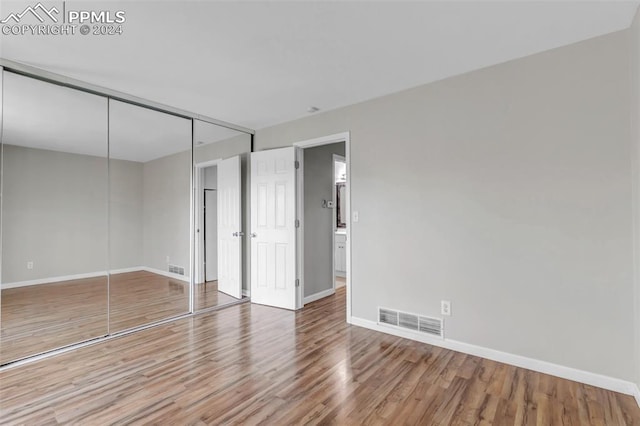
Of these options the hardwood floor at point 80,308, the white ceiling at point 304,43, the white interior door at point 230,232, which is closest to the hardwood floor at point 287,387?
the hardwood floor at point 80,308

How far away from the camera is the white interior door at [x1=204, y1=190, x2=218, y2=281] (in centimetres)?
428

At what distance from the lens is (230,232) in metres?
4.56

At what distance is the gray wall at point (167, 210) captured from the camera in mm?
3516

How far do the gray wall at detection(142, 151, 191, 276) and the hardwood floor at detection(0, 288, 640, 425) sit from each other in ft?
3.17

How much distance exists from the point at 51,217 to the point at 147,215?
85 centimetres

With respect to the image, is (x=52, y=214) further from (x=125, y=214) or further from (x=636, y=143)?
(x=636, y=143)

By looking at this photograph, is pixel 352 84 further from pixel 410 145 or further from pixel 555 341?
pixel 555 341

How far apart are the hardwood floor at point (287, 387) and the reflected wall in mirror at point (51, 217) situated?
0.39 meters

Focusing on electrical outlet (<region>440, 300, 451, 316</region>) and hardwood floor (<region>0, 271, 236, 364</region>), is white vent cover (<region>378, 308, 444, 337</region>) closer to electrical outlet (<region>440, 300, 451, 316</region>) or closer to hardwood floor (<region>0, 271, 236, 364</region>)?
electrical outlet (<region>440, 300, 451, 316</region>)

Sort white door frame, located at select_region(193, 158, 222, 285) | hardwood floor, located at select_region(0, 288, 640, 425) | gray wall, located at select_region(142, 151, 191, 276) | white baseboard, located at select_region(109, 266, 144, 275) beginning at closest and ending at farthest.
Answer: hardwood floor, located at select_region(0, 288, 640, 425), white baseboard, located at select_region(109, 266, 144, 275), gray wall, located at select_region(142, 151, 191, 276), white door frame, located at select_region(193, 158, 222, 285)

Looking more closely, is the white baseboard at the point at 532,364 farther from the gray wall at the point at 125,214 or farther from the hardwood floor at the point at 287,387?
the gray wall at the point at 125,214

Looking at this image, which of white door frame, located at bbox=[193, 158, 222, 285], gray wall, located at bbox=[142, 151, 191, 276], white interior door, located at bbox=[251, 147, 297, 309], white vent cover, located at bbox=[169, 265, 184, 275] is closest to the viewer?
gray wall, located at bbox=[142, 151, 191, 276]

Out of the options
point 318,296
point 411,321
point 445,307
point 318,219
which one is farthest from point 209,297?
point 445,307

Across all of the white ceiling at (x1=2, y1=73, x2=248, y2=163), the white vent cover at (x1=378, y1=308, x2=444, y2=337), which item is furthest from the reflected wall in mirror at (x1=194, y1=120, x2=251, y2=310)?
the white vent cover at (x1=378, y1=308, x2=444, y2=337)
